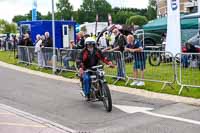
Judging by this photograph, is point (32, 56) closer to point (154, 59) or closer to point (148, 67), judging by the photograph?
point (154, 59)

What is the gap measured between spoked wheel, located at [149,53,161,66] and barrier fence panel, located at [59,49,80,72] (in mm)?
3756

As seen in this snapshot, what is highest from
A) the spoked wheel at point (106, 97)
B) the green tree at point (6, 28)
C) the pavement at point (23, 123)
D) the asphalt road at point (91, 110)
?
the green tree at point (6, 28)

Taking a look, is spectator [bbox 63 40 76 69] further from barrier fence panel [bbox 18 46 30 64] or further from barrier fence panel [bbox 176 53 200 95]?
barrier fence panel [bbox 176 53 200 95]

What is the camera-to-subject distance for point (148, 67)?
1469cm

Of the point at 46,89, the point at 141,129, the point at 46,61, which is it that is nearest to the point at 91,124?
the point at 141,129

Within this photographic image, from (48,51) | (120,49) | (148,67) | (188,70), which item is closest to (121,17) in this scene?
(48,51)

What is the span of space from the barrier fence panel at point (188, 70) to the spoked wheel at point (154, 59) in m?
1.53

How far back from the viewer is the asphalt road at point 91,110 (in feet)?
28.3

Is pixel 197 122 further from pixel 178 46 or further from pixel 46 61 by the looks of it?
pixel 46 61

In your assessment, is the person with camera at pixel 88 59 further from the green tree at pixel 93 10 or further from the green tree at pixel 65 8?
the green tree at pixel 65 8

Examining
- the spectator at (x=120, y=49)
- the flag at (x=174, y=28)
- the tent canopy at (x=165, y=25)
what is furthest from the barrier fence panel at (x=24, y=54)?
the tent canopy at (x=165, y=25)

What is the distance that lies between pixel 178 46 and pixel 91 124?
10.5m

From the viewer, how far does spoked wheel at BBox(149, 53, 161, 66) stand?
14.8 meters

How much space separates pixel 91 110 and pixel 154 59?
5.16 metres
